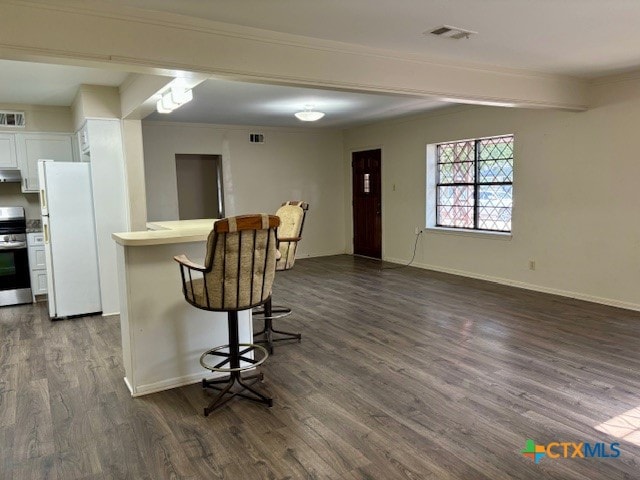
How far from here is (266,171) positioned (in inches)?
324

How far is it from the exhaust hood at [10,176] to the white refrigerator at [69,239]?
114 centimetres

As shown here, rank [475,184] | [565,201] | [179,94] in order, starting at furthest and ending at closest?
[475,184], [565,201], [179,94]

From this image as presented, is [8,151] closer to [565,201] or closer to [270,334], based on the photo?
[270,334]

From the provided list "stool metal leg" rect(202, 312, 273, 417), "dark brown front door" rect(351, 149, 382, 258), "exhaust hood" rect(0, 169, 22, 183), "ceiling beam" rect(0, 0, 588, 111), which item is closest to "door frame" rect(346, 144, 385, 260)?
"dark brown front door" rect(351, 149, 382, 258)

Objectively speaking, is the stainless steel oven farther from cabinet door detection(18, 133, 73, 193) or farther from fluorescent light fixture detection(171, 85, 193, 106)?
fluorescent light fixture detection(171, 85, 193, 106)

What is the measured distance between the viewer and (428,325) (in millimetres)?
4371

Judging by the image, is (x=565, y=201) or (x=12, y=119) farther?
(x=12, y=119)

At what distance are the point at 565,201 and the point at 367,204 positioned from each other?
374cm

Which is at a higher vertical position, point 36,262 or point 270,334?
point 36,262

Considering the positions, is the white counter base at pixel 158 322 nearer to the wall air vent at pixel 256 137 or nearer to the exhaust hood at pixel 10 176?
the exhaust hood at pixel 10 176

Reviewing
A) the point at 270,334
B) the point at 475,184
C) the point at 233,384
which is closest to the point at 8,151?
the point at 270,334

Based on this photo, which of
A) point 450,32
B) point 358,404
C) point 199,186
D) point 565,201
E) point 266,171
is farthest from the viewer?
point 266,171

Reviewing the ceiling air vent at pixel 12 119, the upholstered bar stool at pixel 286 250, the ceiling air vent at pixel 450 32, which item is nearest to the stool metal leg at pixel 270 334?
the upholstered bar stool at pixel 286 250

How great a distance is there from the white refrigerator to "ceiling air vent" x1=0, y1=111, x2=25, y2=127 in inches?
57.0
